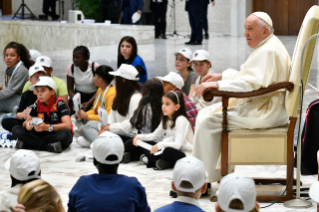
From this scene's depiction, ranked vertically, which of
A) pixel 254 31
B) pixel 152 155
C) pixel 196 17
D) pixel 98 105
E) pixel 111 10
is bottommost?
pixel 152 155

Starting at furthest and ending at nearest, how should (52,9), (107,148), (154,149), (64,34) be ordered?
(52,9) → (64,34) → (154,149) → (107,148)

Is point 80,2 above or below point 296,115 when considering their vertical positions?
above

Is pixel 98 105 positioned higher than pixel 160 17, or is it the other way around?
pixel 160 17

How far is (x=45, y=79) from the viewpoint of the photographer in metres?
5.90

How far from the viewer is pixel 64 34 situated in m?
13.4

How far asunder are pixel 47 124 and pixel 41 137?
190 mm

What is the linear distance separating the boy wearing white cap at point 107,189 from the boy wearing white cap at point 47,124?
3.09m

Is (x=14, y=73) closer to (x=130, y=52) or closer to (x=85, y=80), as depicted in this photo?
(x=85, y=80)

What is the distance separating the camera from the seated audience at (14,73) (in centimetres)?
716

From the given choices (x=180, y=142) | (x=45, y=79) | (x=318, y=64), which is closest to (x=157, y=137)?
(x=180, y=142)

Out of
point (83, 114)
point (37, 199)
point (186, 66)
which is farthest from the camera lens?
point (186, 66)

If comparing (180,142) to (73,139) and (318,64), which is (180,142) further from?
(318,64)

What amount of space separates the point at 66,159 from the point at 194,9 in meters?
5.80

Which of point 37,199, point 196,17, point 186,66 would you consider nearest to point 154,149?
point 186,66
